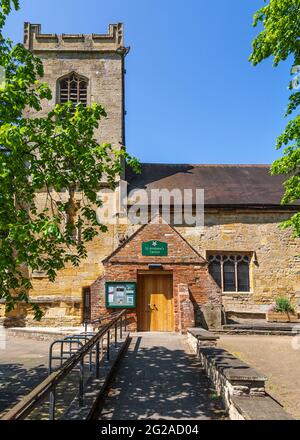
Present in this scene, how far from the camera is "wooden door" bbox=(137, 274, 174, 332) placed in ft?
47.6

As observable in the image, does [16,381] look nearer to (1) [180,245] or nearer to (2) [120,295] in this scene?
(2) [120,295]

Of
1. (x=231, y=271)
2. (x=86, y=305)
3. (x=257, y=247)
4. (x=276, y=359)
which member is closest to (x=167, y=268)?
(x=231, y=271)

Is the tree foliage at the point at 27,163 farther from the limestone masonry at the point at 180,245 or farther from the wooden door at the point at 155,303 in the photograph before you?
the wooden door at the point at 155,303

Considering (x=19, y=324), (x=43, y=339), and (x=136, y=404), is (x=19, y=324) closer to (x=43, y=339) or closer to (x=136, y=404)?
(x=43, y=339)

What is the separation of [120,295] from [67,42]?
16.0 metres

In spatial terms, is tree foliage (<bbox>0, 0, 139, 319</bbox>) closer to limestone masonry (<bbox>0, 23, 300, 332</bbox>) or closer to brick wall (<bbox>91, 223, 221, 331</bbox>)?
brick wall (<bbox>91, 223, 221, 331</bbox>)

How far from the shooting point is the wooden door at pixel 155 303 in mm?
14523

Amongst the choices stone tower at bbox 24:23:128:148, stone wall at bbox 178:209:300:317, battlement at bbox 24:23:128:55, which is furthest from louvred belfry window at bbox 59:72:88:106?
stone wall at bbox 178:209:300:317

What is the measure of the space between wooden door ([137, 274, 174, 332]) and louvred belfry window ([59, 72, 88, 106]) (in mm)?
11968

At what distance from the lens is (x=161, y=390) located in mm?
6566

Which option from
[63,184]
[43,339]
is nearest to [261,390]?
[63,184]

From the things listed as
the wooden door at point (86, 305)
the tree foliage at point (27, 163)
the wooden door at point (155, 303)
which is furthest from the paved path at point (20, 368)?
the wooden door at point (86, 305)

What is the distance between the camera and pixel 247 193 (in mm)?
19688

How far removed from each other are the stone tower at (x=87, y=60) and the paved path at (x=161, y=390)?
14530mm
